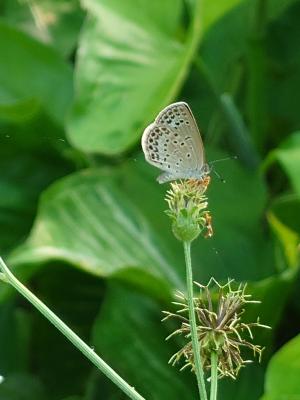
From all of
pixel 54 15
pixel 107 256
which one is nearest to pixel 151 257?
pixel 107 256

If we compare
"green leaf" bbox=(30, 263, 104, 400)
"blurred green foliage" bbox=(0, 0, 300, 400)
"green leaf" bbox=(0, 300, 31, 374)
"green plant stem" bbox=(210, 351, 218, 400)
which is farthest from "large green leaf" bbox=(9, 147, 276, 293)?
"green plant stem" bbox=(210, 351, 218, 400)

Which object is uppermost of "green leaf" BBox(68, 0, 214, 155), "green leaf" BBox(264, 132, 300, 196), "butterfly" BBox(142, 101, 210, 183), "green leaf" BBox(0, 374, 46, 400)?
"butterfly" BBox(142, 101, 210, 183)

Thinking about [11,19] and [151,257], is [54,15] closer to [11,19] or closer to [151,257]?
[11,19]

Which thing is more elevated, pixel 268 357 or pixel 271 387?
pixel 271 387

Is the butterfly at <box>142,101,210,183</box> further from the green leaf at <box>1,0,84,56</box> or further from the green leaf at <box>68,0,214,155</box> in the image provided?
the green leaf at <box>1,0,84,56</box>

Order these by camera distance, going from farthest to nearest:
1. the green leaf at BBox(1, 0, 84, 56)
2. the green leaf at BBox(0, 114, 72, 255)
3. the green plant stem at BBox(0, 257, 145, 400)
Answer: the green leaf at BBox(1, 0, 84, 56) → the green leaf at BBox(0, 114, 72, 255) → the green plant stem at BBox(0, 257, 145, 400)

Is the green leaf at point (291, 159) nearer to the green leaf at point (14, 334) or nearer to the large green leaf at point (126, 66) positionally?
the large green leaf at point (126, 66)

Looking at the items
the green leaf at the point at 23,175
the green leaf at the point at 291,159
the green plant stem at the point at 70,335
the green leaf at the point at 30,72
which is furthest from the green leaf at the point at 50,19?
the green plant stem at the point at 70,335

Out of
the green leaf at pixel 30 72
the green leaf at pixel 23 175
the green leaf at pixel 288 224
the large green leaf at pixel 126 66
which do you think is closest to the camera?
the green leaf at pixel 288 224
